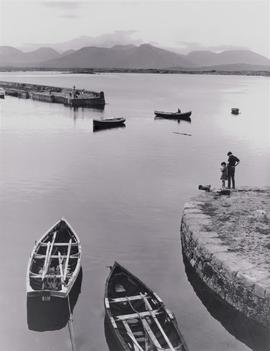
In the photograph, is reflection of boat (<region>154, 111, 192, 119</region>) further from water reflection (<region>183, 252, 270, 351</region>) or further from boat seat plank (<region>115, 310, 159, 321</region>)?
boat seat plank (<region>115, 310, 159, 321</region>)

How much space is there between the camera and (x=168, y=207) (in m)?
25.6

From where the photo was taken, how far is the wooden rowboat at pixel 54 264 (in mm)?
14388

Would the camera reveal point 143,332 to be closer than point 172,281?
Yes

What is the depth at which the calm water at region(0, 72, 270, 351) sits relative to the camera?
14.6m

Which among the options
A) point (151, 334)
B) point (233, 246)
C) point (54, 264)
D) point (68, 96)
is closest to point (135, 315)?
point (151, 334)

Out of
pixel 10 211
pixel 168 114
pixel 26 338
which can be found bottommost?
pixel 26 338

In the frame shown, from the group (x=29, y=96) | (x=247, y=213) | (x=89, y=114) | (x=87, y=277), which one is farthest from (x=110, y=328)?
(x=29, y=96)

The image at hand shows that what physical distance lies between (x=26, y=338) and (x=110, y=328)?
2.82 metres

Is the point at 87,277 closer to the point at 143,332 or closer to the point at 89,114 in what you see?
the point at 143,332

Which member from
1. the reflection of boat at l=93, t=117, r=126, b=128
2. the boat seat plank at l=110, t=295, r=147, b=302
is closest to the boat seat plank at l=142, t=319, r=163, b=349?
the boat seat plank at l=110, t=295, r=147, b=302

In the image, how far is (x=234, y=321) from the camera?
14.5 metres

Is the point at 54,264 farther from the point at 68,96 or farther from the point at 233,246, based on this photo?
the point at 68,96

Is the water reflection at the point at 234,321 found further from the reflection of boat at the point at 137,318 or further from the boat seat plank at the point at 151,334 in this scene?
the boat seat plank at the point at 151,334

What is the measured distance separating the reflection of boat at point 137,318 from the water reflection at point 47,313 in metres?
1.90
